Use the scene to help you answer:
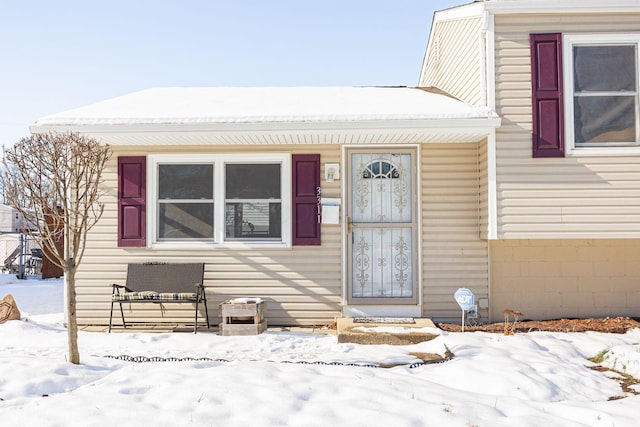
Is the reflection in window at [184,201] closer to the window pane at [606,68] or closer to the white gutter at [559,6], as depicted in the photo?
the white gutter at [559,6]

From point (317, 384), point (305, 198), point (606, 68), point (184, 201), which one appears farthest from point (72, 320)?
point (606, 68)

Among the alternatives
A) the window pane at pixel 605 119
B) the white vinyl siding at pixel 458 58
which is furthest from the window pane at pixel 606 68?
the white vinyl siding at pixel 458 58

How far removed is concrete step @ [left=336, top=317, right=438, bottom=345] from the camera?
17.6 feet

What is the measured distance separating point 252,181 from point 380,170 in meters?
1.80

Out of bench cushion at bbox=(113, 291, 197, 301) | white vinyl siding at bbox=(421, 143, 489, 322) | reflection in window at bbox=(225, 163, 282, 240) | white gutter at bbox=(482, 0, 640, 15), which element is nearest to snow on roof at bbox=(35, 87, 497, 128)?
white vinyl siding at bbox=(421, 143, 489, 322)

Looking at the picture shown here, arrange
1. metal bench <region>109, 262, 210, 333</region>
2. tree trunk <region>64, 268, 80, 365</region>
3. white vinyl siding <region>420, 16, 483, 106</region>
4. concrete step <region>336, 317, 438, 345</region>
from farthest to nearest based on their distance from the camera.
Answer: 1. white vinyl siding <region>420, 16, 483, 106</region>
2. metal bench <region>109, 262, 210, 333</region>
3. concrete step <region>336, 317, 438, 345</region>
4. tree trunk <region>64, 268, 80, 365</region>

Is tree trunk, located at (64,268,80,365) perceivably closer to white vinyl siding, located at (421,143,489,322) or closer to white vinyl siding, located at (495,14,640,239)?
white vinyl siding, located at (421,143,489,322)

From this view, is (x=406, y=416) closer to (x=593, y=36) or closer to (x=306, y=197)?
(x=306, y=197)

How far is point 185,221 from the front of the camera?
6723 mm

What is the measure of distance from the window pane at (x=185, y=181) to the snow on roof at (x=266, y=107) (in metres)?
0.81

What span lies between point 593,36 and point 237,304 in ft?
18.1

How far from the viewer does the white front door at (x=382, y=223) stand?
6.66 m

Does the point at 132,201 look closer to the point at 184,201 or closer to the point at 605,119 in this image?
the point at 184,201

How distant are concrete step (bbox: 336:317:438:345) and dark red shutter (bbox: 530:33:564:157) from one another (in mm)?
2608
